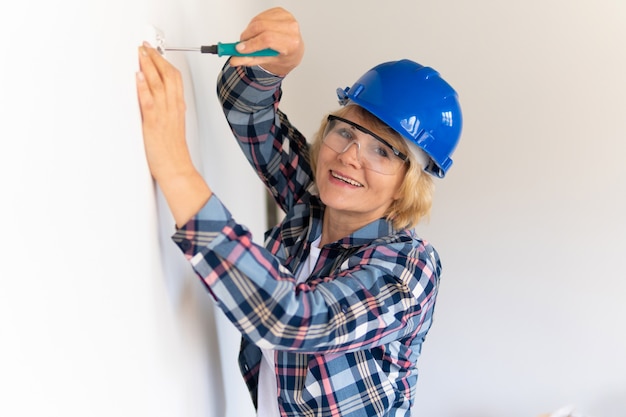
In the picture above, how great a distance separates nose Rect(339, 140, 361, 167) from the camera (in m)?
1.17

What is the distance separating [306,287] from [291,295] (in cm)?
6

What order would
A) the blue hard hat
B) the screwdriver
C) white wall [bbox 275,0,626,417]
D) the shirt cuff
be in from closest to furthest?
the shirt cuff
the screwdriver
the blue hard hat
white wall [bbox 275,0,626,417]

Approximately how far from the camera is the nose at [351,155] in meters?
1.17

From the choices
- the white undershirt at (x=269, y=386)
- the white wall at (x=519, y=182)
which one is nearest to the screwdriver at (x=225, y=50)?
the white undershirt at (x=269, y=386)

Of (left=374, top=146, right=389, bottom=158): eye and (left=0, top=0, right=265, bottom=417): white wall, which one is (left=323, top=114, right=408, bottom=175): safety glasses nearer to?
(left=374, top=146, right=389, bottom=158): eye

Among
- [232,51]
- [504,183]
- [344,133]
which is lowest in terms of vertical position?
[504,183]

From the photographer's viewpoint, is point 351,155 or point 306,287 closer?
point 306,287

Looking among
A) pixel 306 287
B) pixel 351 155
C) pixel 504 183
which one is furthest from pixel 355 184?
pixel 504 183

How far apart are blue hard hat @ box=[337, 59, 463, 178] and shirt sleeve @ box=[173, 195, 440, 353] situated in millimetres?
283

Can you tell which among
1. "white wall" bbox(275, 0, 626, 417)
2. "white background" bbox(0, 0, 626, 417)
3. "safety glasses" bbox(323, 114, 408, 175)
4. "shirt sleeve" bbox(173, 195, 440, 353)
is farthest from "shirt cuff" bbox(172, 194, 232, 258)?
"white wall" bbox(275, 0, 626, 417)

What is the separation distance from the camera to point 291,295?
82 centimetres

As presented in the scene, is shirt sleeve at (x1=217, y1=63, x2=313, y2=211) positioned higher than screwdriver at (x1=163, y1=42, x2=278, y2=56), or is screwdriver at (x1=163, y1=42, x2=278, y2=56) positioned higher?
screwdriver at (x1=163, y1=42, x2=278, y2=56)


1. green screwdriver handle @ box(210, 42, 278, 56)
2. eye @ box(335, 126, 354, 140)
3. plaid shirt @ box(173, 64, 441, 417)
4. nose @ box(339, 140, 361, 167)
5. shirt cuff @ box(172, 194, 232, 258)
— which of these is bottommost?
plaid shirt @ box(173, 64, 441, 417)

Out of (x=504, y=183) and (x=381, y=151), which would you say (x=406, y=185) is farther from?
(x=504, y=183)
